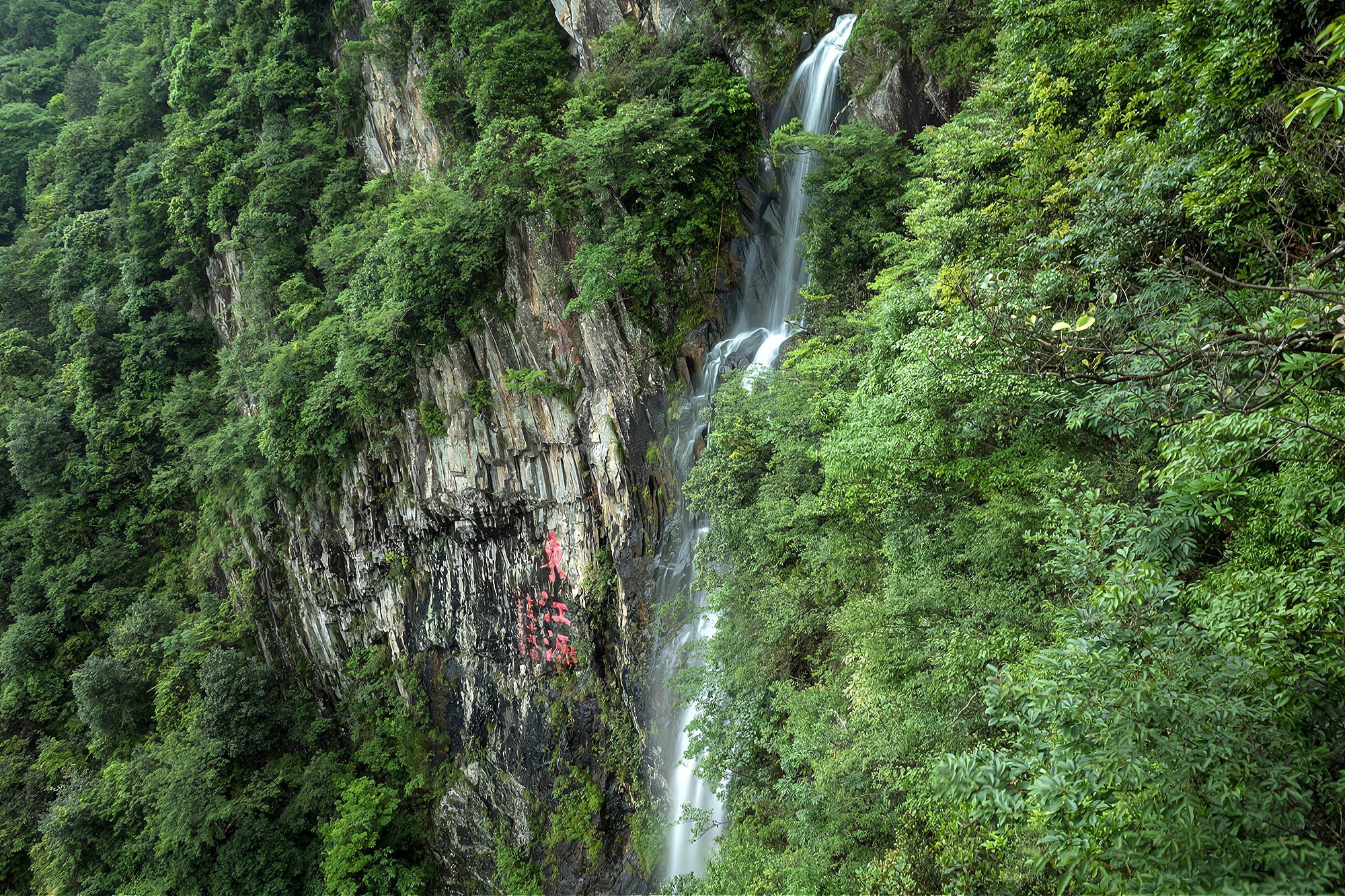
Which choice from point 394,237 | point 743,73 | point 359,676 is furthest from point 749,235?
point 359,676

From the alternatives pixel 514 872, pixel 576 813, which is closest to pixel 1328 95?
pixel 576 813

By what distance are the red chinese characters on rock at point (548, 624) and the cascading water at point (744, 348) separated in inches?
107

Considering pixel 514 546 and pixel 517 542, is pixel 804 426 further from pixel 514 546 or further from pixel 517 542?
pixel 514 546

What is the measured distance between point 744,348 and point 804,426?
10.9ft

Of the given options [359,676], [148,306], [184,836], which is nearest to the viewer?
[184,836]

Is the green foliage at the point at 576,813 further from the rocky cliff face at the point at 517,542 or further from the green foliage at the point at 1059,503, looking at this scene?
the green foliage at the point at 1059,503

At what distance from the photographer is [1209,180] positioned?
16.1 ft

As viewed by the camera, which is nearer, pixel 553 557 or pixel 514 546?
pixel 553 557

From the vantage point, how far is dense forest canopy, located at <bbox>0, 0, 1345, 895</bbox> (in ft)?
10.2

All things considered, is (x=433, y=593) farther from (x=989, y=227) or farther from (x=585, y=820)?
(x=989, y=227)

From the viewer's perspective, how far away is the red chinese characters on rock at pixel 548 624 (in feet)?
46.8

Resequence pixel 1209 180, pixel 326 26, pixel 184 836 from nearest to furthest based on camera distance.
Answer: pixel 1209 180, pixel 184 836, pixel 326 26

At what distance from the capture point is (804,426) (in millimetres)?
Result: 8797

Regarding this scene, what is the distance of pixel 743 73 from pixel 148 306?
20974 mm
